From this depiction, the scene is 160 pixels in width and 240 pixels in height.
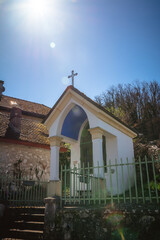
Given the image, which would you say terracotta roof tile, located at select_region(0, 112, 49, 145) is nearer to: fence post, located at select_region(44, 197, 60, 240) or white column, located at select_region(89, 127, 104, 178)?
white column, located at select_region(89, 127, 104, 178)

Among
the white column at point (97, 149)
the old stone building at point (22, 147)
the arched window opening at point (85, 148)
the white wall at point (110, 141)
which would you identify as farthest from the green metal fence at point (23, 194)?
the white column at point (97, 149)

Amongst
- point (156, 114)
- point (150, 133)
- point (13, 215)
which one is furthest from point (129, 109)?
point (13, 215)

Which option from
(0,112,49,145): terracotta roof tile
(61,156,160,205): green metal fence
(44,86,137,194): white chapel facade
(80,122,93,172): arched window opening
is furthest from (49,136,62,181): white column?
(0,112,49,145): terracotta roof tile

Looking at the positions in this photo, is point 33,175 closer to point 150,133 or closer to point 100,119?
point 100,119

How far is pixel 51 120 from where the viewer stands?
8.70 m

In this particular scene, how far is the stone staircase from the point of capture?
5.53 m

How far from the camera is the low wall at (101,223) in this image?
3.84 meters

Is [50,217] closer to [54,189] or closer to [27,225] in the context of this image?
[27,225]

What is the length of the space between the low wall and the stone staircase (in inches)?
30.4

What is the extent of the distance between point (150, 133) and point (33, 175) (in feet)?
39.6

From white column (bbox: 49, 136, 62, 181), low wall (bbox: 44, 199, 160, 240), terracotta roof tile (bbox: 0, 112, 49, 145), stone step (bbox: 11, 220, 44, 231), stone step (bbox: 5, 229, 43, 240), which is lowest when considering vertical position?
stone step (bbox: 5, 229, 43, 240)

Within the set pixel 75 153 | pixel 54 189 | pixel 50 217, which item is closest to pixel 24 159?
pixel 75 153

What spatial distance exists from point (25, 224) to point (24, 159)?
645 centimetres

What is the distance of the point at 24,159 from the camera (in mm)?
12219
